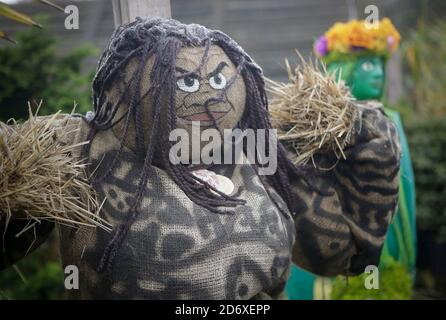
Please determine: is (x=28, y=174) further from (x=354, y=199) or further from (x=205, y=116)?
(x=354, y=199)

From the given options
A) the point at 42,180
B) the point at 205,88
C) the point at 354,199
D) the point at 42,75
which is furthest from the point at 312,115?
the point at 42,75

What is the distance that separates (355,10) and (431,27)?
351cm

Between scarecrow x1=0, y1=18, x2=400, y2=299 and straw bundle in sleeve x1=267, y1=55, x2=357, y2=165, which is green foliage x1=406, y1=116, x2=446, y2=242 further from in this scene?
scarecrow x1=0, y1=18, x2=400, y2=299

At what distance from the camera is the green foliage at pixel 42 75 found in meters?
2.63

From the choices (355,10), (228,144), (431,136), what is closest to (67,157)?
(228,144)

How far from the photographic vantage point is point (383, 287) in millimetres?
2695

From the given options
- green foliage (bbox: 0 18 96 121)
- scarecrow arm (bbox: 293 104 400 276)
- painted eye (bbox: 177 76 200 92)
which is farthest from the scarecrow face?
green foliage (bbox: 0 18 96 121)

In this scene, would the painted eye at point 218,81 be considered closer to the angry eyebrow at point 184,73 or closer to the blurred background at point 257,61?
the angry eyebrow at point 184,73

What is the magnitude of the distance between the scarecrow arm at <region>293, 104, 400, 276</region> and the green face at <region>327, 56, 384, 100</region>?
1138 mm

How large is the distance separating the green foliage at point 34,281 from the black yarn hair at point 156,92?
1.50 m

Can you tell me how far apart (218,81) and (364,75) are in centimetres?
165

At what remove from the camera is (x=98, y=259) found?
1475 millimetres

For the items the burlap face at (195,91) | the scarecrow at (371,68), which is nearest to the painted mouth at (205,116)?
the burlap face at (195,91)

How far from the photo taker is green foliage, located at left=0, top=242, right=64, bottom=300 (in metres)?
2.85
